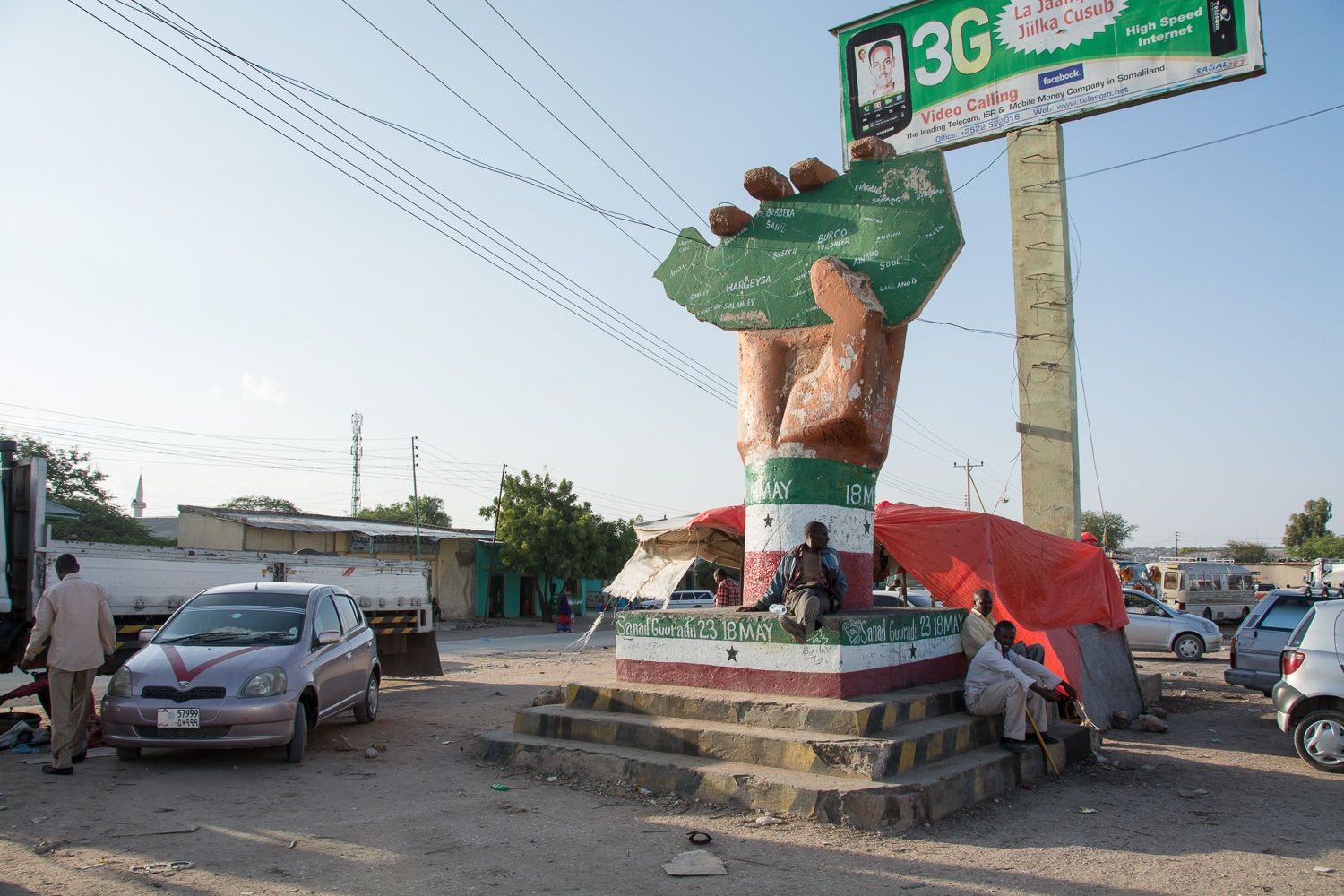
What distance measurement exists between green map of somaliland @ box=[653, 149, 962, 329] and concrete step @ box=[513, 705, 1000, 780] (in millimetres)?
3412

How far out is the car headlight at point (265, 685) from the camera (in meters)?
6.74

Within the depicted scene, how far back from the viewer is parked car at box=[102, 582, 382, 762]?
6.54m

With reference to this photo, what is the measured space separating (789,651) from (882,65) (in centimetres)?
1540

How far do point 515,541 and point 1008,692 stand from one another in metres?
28.6

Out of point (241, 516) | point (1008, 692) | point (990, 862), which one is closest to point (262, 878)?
point (990, 862)

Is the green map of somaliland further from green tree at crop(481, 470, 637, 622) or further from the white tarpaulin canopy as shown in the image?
green tree at crop(481, 470, 637, 622)

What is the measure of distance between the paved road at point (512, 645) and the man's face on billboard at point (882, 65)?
50.9ft

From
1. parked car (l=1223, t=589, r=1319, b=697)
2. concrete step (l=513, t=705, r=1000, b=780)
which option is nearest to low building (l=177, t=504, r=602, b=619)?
concrete step (l=513, t=705, r=1000, b=780)

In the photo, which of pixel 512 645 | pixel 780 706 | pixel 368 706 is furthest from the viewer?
pixel 512 645

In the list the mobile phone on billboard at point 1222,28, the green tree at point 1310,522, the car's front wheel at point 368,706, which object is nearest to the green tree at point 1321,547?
the green tree at point 1310,522

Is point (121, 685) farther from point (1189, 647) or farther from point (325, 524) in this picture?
point (325, 524)

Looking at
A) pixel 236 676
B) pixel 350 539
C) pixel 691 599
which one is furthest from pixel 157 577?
pixel 691 599

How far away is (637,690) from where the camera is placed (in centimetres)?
718

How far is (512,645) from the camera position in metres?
24.1
